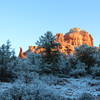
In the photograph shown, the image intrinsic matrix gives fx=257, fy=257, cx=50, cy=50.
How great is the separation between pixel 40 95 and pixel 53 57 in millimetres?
24743

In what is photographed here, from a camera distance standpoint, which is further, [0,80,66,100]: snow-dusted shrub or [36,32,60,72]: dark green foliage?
[36,32,60,72]: dark green foliage

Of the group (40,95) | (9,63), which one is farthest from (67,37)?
(40,95)

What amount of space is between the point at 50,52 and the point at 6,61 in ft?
24.0

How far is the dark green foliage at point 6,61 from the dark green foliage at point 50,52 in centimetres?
449

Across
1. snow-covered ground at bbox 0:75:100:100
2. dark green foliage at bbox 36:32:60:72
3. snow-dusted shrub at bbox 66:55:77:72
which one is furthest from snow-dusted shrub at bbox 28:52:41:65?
snow-covered ground at bbox 0:75:100:100

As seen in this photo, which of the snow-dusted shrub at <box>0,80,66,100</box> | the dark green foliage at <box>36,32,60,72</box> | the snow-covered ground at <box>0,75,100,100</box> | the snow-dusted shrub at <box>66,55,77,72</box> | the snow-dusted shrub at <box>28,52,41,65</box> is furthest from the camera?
the snow-dusted shrub at <box>66,55,77,72</box>

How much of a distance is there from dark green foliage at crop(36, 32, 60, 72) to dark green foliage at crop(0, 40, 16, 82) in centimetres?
449

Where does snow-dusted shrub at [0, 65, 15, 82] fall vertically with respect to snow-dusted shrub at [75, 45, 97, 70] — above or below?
below

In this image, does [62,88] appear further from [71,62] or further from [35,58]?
[71,62]

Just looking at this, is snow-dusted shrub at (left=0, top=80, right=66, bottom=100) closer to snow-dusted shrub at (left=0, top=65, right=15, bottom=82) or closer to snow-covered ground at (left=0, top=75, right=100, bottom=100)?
snow-covered ground at (left=0, top=75, right=100, bottom=100)

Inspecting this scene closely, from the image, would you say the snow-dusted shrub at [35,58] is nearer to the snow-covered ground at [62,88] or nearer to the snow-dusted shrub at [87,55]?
the snow-dusted shrub at [87,55]

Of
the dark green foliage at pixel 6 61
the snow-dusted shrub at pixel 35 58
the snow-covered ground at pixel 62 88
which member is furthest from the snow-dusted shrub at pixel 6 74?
the snow-dusted shrub at pixel 35 58

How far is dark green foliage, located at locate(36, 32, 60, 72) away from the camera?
34.9 meters

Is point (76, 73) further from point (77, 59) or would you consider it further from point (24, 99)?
point (24, 99)
